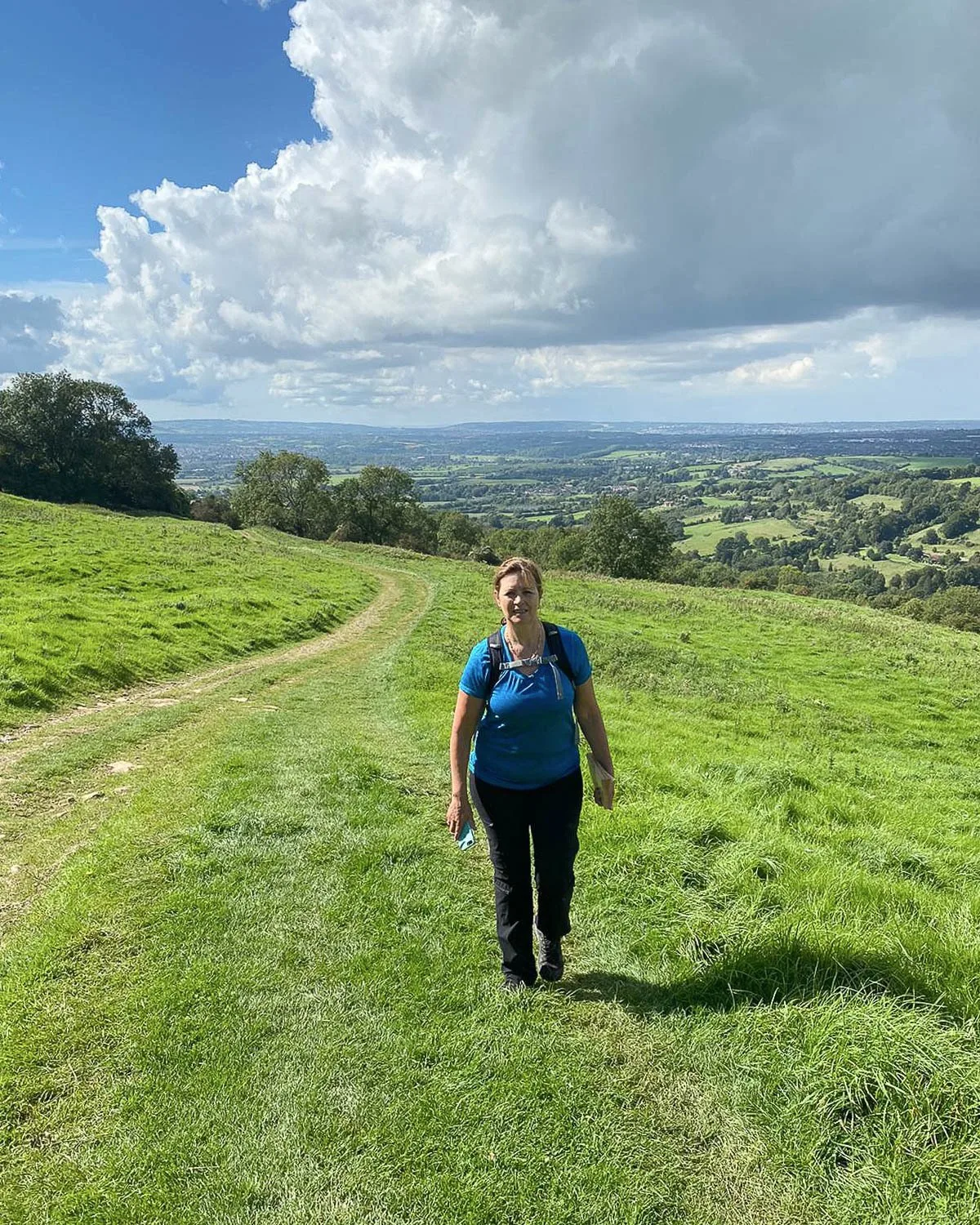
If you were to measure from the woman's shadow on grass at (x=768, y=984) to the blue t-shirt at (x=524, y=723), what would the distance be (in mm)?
1713

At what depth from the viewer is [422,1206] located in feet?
10.7

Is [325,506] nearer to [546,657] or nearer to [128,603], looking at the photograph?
[128,603]

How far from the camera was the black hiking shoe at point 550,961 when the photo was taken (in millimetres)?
4945

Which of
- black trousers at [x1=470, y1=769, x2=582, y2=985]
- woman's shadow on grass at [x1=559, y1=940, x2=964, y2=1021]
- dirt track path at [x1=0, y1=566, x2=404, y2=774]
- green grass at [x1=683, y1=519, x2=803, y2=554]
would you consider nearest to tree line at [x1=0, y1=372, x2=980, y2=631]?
green grass at [x1=683, y1=519, x2=803, y2=554]

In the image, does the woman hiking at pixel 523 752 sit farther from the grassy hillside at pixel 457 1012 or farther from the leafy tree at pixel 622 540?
the leafy tree at pixel 622 540

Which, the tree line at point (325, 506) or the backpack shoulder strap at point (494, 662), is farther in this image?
the tree line at point (325, 506)

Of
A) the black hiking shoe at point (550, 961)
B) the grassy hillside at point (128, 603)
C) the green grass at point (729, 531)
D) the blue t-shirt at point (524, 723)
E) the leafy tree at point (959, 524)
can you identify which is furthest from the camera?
the leafy tree at point (959, 524)

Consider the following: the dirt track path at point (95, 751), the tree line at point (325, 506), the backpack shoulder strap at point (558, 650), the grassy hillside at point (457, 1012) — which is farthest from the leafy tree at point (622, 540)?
the backpack shoulder strap at point (558, 650)

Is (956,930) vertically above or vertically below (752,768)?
above

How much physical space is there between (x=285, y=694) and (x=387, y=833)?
28.6ft

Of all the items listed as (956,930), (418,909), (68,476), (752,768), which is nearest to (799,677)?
(752,768)

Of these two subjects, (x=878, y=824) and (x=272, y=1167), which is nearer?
(x=272, y=1167)

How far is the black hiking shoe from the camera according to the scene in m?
4.95

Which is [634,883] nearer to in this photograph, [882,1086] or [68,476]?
[882,1086]
